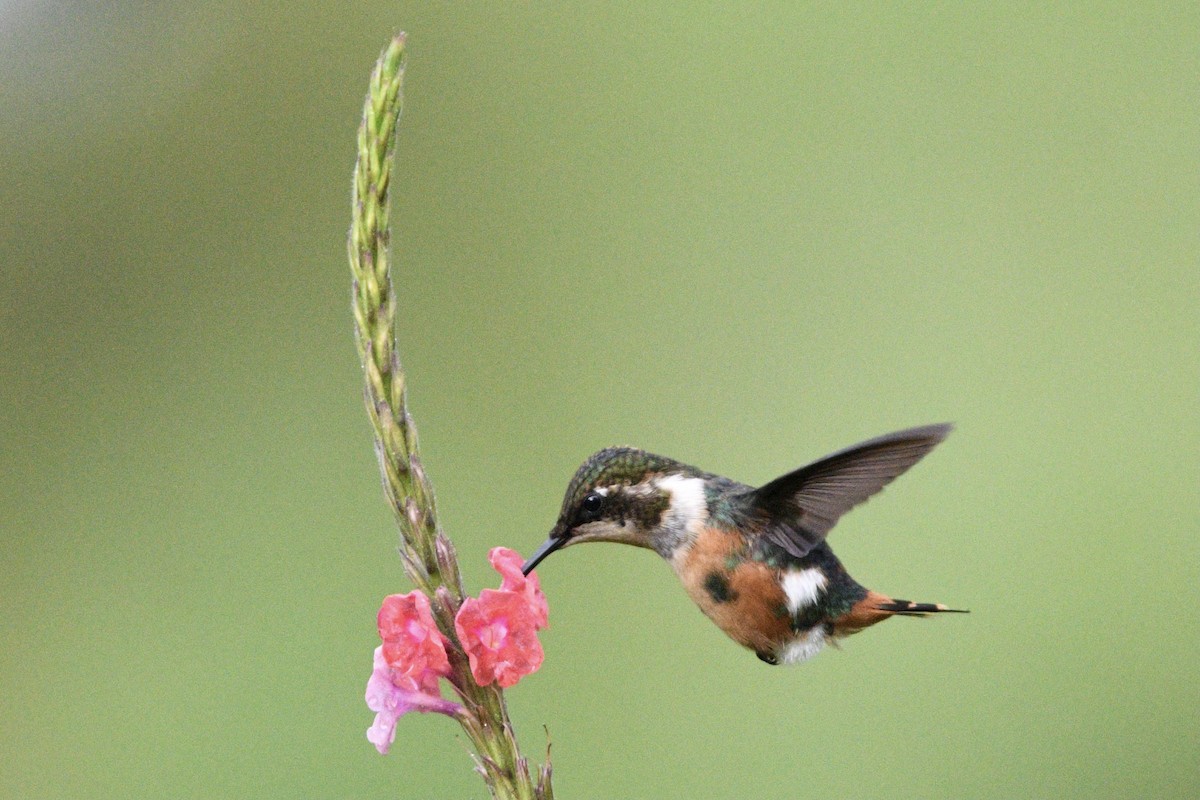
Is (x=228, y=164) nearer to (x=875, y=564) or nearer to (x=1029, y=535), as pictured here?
(x=875, y=564)

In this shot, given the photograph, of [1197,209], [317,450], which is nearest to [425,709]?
[317,450]

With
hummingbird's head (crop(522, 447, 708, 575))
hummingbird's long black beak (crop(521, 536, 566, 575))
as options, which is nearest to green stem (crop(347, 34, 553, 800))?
hummingbird's long black beak (crop(521, 536, 566, 575))

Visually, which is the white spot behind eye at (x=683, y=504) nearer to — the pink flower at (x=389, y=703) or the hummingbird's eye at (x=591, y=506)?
the hummingbird's eye at (x=591, y=506)

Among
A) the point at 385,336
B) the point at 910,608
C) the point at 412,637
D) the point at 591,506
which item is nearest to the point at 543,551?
the point at 591,506

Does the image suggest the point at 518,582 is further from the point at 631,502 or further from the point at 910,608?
the point at 910,608

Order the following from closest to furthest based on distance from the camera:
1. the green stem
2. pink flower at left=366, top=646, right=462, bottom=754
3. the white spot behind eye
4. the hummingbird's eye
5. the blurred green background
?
the green stem
pink flower at left=366, top=646, right=462, bottom=754
the hummingbird's eye
the white spot behind eye
the blurred green background

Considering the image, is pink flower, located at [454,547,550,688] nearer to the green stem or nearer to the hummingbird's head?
the green stem
